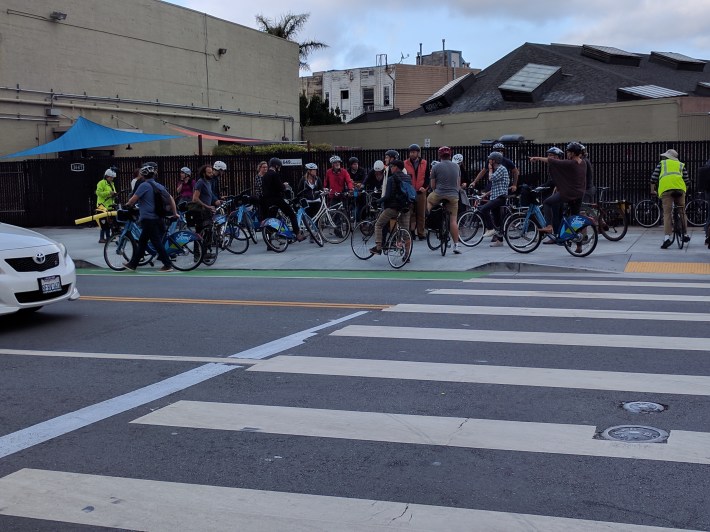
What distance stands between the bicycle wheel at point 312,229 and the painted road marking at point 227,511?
14075 millimetres

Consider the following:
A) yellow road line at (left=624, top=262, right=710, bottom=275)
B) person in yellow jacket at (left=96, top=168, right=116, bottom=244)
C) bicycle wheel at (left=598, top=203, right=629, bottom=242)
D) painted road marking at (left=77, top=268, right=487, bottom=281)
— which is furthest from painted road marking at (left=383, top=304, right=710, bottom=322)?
person in yellow jacket at (left=96, top=168, right=116, bottom=244)

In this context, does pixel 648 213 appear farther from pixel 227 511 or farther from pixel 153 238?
pixel 227 511

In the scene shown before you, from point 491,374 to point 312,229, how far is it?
12.0 meters

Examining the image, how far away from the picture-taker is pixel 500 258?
15.7m

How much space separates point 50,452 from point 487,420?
2868 millimetres

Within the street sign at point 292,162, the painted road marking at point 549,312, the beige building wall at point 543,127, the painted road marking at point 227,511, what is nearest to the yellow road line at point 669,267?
the painted road marking at point 549,312

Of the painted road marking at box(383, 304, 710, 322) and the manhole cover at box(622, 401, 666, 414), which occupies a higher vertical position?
the painted road marking at box(383, 304, 710, 322)

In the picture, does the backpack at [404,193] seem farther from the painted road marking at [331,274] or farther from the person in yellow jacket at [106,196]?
the person in yellow jacket at [106,196]

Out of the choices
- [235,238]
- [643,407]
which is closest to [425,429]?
[643,407]

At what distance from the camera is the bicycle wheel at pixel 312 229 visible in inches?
750

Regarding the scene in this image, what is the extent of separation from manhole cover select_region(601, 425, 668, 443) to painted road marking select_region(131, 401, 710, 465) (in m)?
0.07

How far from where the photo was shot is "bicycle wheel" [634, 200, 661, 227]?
2072 centimetres

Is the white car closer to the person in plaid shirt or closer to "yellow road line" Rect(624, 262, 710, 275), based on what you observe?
"yellow road line" Rect(624, 262, 710, 275)

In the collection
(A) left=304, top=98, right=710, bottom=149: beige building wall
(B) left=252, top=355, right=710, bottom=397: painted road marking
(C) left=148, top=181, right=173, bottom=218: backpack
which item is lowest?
(B) left=252, top=355, right=710, bottom=397: painted road marking
